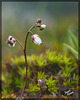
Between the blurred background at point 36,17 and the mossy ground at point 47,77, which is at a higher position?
the blurred background at point 36,17

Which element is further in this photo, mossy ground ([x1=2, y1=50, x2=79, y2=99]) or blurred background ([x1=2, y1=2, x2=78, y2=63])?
blurred background ([x1=2, y1=2, x2=78, y2=63])

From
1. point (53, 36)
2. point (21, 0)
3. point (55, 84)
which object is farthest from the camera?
point (21, 0)

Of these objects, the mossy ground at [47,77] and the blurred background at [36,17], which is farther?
the blurred background at [36,17]

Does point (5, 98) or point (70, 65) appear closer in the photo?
point (5, 98)

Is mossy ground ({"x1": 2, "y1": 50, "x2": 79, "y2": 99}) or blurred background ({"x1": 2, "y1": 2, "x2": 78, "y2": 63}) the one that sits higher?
blurred background ({"x1": 2, "y1": 2, "x2": 78, "y2": 63})

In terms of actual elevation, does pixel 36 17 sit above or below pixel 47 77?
above

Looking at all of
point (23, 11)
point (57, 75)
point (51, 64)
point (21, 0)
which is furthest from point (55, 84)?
point (21, 0)

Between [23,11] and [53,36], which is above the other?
[23,11]

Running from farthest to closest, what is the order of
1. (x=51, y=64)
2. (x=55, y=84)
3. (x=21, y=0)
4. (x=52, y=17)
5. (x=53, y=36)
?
(x=21, y=0) < (x=52, y=17) < (x=53, y=36) < (x=51, y=64) < (x=55, y=84)

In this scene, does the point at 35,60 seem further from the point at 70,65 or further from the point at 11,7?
the point at 11,7

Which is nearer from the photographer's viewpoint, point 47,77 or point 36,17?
point 47,77

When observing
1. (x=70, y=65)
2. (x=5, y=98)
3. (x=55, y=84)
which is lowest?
(x=5, y=98)
